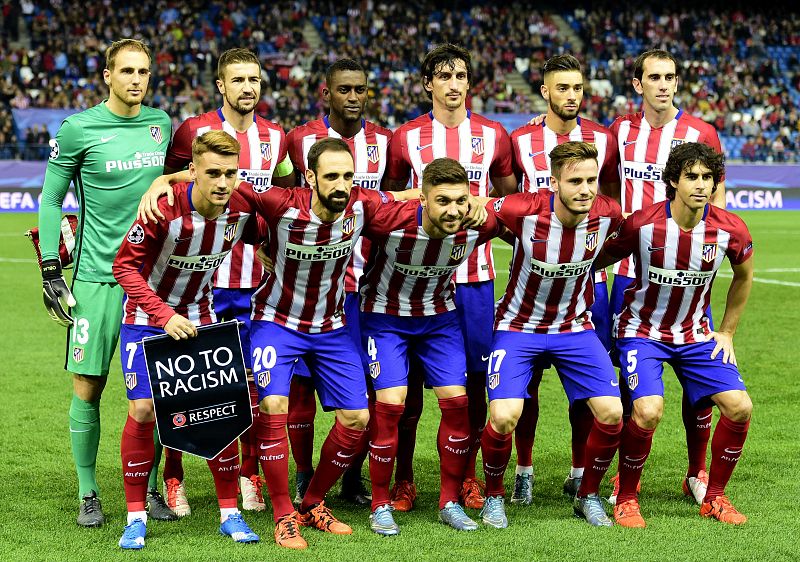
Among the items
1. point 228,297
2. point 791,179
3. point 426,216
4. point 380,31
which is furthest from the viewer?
point 380,31

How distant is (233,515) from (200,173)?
1623mm

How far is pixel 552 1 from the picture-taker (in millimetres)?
40031

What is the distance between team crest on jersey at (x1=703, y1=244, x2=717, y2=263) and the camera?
5297mm

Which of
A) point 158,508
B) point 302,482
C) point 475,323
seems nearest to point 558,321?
point 475,323

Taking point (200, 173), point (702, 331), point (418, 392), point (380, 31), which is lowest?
point (418, 392)

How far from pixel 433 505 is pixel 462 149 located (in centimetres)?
197

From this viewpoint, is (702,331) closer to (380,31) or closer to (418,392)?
(418,392)

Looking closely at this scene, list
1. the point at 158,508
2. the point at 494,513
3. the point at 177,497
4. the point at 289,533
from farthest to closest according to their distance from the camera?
1. the point at 177,497
2. the point at 158,508
3. the point at 494,513
4. the point at 289,533

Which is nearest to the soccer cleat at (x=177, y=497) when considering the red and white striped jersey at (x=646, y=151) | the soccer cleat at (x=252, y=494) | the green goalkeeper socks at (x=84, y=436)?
the soccer cleat at (x=252, y=494)

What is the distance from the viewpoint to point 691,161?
5227mm

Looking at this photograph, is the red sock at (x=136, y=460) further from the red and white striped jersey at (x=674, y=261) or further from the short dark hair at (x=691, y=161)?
the short dark hair at (x=691, y=161)

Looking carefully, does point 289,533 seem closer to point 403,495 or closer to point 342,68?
point 403,495

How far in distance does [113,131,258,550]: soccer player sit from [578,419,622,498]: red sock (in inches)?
66.3

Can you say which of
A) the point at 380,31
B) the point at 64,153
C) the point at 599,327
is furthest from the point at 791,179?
the point at 64,153
